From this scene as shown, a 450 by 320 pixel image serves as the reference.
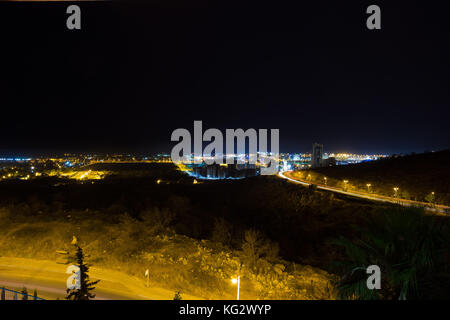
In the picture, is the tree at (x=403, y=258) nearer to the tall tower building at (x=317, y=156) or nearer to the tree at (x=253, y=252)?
the tree at (x=253, y=252)

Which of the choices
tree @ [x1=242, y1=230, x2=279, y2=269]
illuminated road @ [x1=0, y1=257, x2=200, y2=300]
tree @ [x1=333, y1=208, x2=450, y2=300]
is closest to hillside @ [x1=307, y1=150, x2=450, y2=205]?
tree @ [x1=242, y1=230, x2=279, y2=269]

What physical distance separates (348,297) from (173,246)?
362 inches

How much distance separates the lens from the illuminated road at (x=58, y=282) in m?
7.25

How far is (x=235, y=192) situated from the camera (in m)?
33.2

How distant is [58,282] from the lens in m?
7.71

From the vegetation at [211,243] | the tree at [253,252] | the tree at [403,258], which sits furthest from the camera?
the tree at [253,252]

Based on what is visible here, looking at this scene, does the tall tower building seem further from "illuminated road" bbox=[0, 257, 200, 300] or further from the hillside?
"illuminated road" bbox=[0, 257, 200, 300]

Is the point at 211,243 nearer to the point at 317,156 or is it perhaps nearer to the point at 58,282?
the point at 58,282

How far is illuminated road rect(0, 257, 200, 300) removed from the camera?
725cm

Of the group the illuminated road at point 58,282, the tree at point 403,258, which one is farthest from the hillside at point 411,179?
the illuminated road at point 58,282

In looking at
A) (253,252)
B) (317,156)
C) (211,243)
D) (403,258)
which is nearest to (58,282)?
(211,243)
